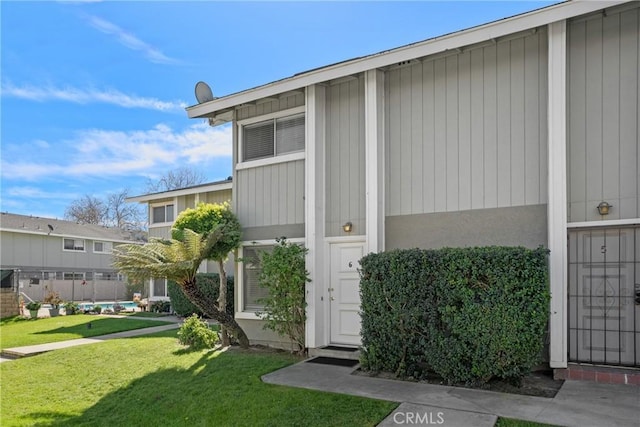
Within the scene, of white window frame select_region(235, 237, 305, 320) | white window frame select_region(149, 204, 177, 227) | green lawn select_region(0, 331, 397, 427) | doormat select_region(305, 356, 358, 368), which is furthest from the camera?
white window frame select_region(149, 204, 177, 227)

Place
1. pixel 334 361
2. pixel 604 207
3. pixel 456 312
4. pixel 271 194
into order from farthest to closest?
pixel 271 194 < pixel 334 361 < pixel 604 207 < pixel 456 312

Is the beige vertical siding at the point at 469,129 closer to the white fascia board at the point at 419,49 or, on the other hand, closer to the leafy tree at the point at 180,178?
the white fascia board at the point at 419,49

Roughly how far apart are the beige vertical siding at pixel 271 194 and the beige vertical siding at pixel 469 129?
1879 mm

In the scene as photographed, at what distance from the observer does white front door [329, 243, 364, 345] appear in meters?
7.83

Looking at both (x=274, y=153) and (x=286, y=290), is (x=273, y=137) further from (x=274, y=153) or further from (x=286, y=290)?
(x=286, y=290)

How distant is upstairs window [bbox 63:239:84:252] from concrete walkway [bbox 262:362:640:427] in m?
26.5

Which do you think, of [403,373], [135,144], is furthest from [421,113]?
[135,144]

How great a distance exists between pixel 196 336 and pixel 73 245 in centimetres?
2384

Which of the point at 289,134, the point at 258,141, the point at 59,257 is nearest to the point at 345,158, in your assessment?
the point at 289,134

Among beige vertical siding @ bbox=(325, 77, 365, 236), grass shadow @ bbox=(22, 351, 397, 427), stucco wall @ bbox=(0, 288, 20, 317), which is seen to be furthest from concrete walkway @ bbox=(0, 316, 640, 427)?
stucco wall @ bbox=(0, 288, 20, 317)

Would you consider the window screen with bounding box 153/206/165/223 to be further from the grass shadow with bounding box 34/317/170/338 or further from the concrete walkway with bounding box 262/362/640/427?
the concrete walkway with bounding box 262/362/640/427

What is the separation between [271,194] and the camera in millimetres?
8898

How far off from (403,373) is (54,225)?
1107 inches

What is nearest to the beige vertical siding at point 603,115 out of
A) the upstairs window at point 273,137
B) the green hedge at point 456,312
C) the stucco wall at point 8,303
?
the green hedge at point 456,312
